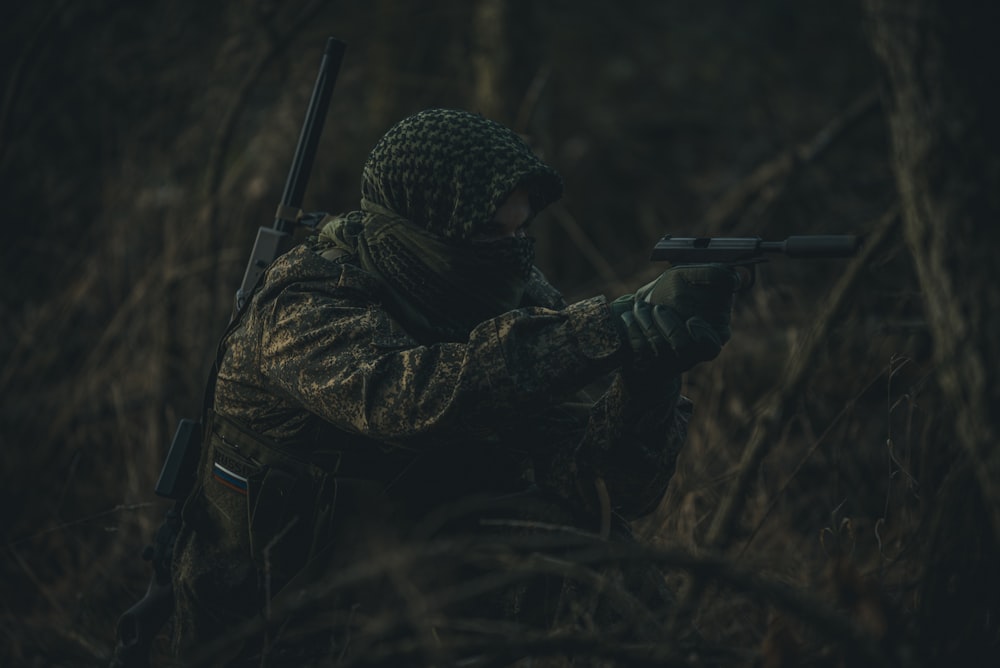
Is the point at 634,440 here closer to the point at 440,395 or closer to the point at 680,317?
the point at 680,317

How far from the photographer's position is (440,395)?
212cm

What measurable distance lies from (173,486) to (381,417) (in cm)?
99

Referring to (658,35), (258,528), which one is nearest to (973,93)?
(258,528)

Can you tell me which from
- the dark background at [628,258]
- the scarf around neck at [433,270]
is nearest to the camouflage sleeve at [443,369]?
the scarf around neck at [433,270]

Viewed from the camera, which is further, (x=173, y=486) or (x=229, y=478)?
(x=173, y=486)

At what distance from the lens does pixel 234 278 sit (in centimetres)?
571

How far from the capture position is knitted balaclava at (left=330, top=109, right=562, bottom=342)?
2410 millimetres

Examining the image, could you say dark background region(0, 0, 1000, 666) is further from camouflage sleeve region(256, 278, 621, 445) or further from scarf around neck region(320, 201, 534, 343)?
scarf around neck region(320, 201, 534, 343)

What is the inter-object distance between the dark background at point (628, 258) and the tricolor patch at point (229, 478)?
1.35ft

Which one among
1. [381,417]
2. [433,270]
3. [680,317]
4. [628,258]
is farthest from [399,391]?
[628,258]

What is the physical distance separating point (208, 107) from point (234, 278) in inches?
39.4

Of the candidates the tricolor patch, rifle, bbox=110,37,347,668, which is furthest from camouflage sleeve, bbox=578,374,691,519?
rifle, bbox=110,37,347,668

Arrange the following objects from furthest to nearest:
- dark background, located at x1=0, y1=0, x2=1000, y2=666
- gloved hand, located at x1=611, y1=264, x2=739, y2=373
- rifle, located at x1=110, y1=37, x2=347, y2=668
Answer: rifle, located at x1=110, y1=37, x2=347, y2=668, gloved hand, located at x1=611, y1=264, x2=739, y2=373, dark background, located at x1=0, y1=0, x2=1000, y2=666

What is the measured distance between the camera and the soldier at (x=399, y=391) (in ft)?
7.16
